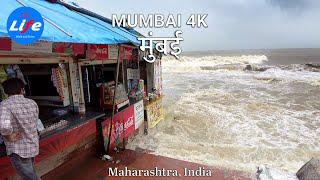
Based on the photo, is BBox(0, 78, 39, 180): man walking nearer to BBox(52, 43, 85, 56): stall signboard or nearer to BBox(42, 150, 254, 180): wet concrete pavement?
BBox(42, 150, 254, 180): wet concrete pavement

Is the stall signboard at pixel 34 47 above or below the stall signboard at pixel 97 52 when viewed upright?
above

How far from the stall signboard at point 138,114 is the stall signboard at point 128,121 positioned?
0.77 ft

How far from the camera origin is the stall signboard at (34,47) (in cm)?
512

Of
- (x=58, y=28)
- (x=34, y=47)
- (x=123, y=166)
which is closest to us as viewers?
(x=58, y=28)

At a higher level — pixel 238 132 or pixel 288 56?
pixel 238 132

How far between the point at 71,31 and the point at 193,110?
1056 cm

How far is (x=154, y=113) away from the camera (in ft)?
34.3

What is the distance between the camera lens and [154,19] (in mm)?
7699

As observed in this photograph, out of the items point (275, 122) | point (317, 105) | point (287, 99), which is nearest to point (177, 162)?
point (275, 122)

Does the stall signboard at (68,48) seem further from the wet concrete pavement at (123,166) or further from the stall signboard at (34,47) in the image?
the wet concrete pavement at (123,166)

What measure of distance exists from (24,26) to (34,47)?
2145 millimetres

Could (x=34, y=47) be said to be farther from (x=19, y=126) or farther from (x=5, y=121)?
(x=5, y=121)

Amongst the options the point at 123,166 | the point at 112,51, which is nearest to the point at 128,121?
the point at 123,166

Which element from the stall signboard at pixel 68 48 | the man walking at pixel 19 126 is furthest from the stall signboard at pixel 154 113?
the man walking at pixel 19 126
